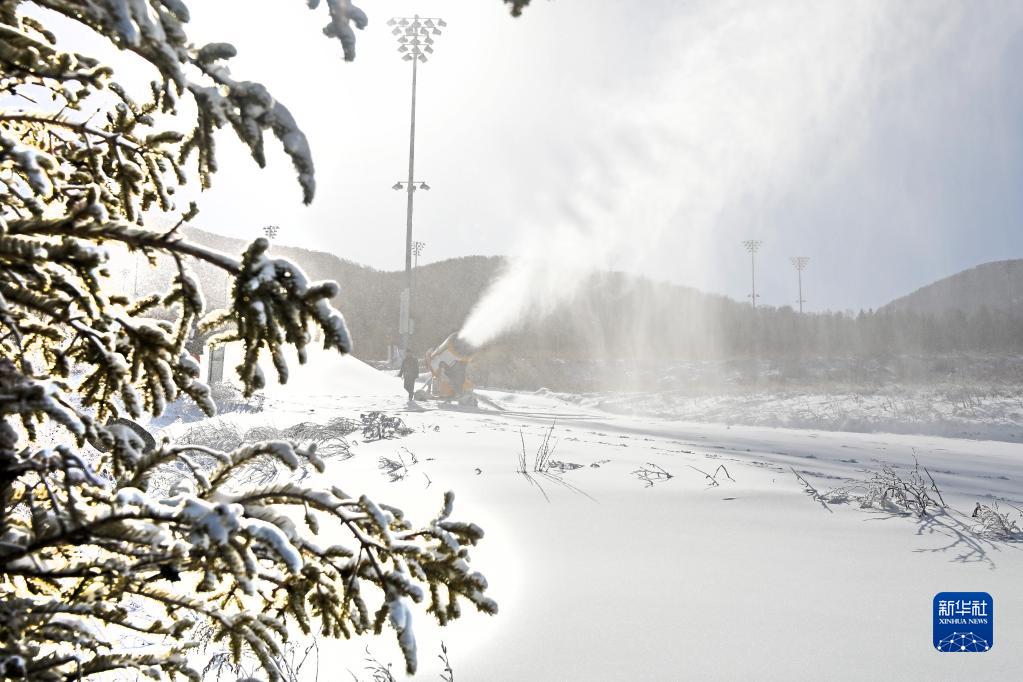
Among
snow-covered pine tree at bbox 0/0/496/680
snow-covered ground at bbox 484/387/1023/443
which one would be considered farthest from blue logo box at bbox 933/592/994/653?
snow-covered ground at bbox 484/387/1023/443

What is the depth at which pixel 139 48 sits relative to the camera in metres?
1.31

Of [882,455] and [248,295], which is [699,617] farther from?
[882,455]

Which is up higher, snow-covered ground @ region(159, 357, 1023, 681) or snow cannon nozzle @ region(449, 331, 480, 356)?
snow cannon nozzle @ region(449, 331, 480, 356)

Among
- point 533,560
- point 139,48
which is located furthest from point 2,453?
point 533,560

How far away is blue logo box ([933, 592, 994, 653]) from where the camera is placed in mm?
2555

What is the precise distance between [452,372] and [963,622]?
53.0 feet

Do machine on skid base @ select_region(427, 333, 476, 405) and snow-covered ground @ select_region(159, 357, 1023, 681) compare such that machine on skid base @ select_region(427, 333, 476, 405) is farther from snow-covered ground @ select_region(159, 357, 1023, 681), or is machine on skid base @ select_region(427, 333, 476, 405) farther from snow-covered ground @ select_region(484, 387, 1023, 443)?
snow-covered ground @ select_region(159, 357, 1023, 681)

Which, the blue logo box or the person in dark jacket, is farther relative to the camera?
the person in dark jacket

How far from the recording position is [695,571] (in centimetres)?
336

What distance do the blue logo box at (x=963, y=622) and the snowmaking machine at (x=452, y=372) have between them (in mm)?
15189

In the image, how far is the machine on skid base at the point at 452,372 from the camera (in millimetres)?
18500

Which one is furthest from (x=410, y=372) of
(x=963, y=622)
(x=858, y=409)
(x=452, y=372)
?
(x=963, y=622)

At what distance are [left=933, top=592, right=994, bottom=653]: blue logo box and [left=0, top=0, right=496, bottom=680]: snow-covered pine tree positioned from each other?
206 centimetres

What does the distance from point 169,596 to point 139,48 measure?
3.75 ft
